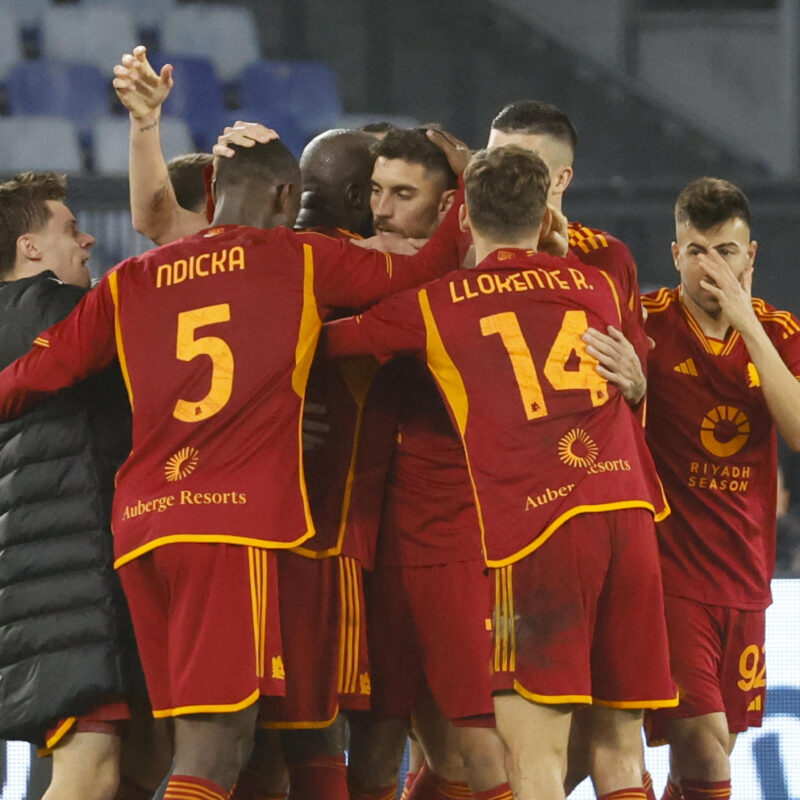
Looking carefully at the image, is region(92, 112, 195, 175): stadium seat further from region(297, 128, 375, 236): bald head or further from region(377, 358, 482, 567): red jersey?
region(377, 358, 482, 567): red jersey

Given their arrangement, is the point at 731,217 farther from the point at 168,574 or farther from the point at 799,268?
the point at 799,268

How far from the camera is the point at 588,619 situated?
3.71 metres

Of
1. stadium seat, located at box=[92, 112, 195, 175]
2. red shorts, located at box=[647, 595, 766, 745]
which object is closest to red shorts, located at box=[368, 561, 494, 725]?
red shorts, located at box=[647, 595, 766, 745]

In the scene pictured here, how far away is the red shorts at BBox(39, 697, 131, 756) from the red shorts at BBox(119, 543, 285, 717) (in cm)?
25

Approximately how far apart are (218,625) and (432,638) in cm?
90

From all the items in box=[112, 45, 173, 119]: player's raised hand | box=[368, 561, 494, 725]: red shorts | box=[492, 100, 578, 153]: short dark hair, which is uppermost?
box=[112, 45, 173, 119]: player's raised hand

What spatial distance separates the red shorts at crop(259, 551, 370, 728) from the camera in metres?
3.99

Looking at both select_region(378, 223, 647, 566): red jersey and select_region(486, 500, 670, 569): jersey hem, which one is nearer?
select_region(486, 500, 670, 569): jersey hem

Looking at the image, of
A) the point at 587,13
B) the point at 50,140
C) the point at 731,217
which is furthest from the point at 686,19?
the point at 731,217

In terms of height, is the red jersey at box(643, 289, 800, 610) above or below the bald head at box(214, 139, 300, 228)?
below

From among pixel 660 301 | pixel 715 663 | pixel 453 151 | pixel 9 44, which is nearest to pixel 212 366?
pixel 453 151

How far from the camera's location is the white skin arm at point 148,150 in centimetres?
417

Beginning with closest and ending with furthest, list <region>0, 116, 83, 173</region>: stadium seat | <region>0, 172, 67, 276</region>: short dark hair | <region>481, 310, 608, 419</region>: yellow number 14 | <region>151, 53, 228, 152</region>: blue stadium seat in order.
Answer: <region>481, 310, 608, 419</region>: yellow number 14
<region>0, 172, 67, 276</region>: short dark hair
<region>0, 116, 83, 173</region>: stadium seat
<region>151, 53, 228, 152</region>: blue stadium seat

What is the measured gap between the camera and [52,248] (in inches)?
169
